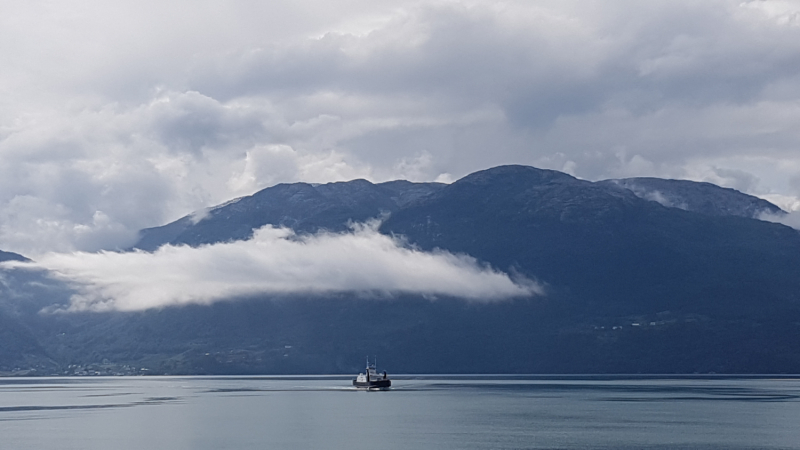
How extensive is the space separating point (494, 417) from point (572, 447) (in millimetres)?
58303

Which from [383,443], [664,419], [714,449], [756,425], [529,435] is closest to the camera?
[714,449]

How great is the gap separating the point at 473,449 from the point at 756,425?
62.5 metres

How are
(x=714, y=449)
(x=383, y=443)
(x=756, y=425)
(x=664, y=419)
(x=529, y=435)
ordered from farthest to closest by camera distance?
(x=664, y=419), (x=756, y=425), (x=529, y=435), (x=383, y=443), (x=714, y=449)

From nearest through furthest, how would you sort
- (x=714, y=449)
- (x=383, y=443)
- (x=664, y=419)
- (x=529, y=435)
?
(x=714, y=449), (x=383, y=443), (x=529, y=435), (x=664, y=419)

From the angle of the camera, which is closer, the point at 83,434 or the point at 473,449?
the point at 473,449

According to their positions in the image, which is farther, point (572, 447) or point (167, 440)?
point (167, 440)

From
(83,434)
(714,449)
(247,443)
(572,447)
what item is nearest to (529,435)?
(572,447)

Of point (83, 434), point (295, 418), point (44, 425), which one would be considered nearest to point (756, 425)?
point (295, 418)

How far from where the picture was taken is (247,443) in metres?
149

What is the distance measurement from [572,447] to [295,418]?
7306 centimetres

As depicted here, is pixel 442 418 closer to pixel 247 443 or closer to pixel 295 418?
pixel 295 418

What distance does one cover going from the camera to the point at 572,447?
466 ft

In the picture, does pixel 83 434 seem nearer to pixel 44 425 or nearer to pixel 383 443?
pixel 44 425

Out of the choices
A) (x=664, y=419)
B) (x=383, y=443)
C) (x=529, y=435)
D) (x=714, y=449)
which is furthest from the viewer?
(x=664, y=419)
